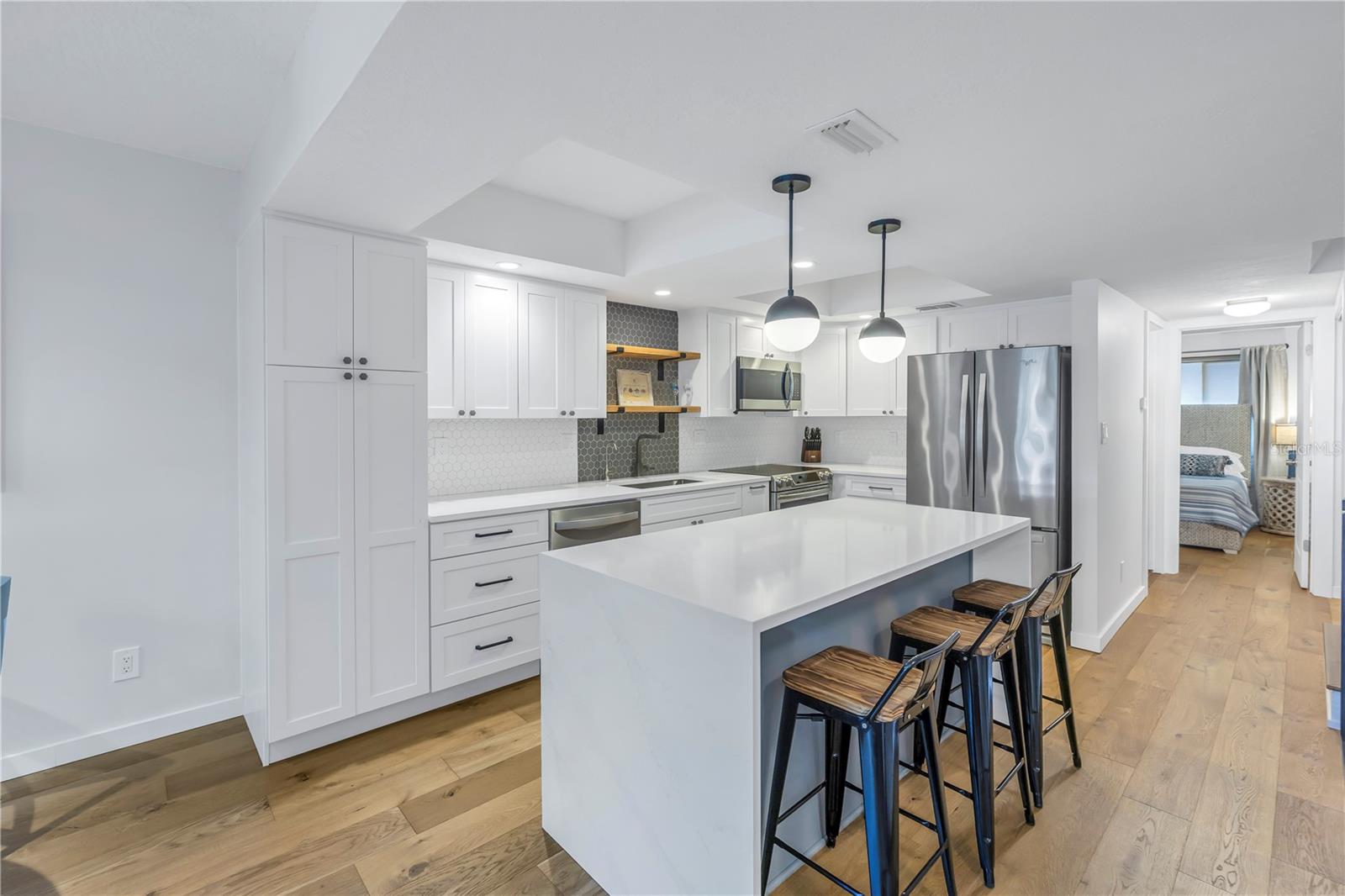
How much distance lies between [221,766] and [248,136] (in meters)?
2.50

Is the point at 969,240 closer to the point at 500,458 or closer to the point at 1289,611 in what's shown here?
the point at 500,458

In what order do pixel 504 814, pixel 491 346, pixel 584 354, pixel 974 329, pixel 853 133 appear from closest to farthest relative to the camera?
pixel 853 133
pixel 504 814
pixel 491 346
pixel 584 354
pixel 974 329

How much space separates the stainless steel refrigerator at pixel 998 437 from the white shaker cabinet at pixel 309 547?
11.6ft

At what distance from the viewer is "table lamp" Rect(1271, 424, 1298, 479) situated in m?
7.30

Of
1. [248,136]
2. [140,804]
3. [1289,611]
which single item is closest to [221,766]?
[140,804]

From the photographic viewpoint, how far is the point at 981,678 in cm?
200

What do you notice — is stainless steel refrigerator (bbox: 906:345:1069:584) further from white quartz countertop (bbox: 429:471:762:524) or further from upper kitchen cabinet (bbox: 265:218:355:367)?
upper kitchen cabinet (bbox: 265:218:355:367)

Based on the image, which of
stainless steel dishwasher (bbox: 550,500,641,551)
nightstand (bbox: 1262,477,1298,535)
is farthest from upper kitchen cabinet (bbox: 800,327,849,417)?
nightstand (bbox: 1262,477,1298,535)

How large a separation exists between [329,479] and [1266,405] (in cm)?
1007

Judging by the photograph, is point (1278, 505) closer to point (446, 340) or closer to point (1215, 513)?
point (1215, 513)

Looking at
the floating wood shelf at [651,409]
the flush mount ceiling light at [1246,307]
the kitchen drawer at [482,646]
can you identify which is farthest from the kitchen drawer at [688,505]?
the flush mount ceiling light at [1246,307]

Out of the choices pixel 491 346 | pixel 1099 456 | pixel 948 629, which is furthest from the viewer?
pixel 1099 456

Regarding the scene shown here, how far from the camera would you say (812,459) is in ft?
19.7

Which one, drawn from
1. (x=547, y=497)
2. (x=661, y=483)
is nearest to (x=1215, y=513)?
(x=661, y=483)
